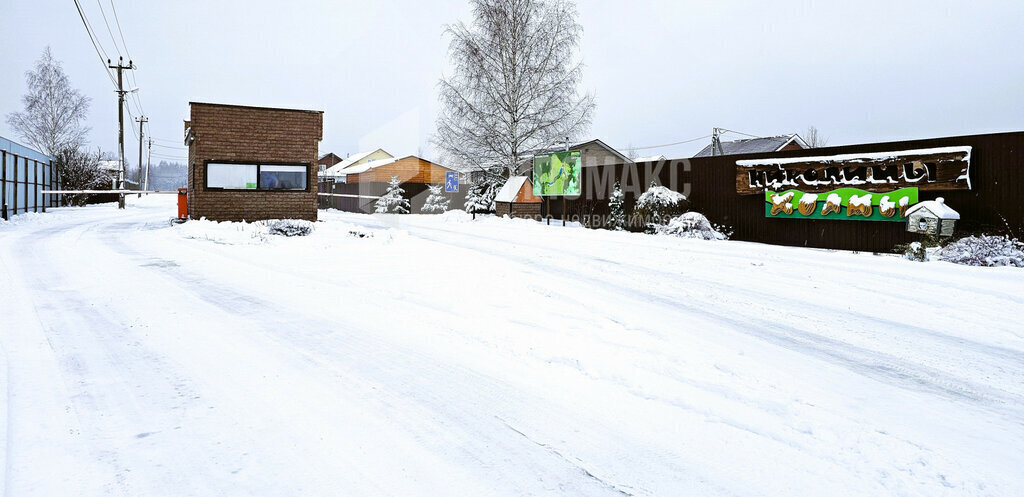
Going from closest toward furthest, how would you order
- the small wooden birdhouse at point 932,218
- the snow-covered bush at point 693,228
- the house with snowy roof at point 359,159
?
1. the small wooden birdhouse at point 932,218
2. the snow-covered bush at point 693,228
3. the house with snowy roof at point 359,159

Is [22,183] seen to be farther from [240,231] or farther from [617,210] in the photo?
[617,210]

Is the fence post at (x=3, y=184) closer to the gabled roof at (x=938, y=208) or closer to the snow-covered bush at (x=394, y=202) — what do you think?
the snow-covered bush at (x=394, y=202)

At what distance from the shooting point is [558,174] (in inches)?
773

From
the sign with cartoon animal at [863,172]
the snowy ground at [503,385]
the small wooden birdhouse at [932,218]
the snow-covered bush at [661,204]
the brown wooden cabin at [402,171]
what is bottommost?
the snowy ground at [503,385]

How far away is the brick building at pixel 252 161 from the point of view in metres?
16.1

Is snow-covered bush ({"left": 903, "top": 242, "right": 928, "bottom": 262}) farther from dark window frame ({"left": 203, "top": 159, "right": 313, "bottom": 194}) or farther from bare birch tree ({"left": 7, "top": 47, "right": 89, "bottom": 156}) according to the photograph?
bare birch tree ({"left": 7, "top": 47, "right": 89, "bottom": 156})

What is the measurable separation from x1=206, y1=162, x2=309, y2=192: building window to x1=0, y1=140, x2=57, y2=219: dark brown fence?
845cm

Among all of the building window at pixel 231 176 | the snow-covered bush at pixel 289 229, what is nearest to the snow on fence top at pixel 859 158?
the snow-covered bush at pixel 289 229

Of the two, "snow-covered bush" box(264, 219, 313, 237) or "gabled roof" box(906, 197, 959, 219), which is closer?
"gabled roof" box(906, 197, 959, 219)

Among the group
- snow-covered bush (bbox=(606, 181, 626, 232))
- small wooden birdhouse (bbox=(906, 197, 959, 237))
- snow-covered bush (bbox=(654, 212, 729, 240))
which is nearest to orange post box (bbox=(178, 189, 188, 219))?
snow-covered bush (bbox=(606, 181, 626, 232))

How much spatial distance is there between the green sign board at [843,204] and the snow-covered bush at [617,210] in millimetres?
4511

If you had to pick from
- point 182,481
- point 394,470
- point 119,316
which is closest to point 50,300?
point 119,316

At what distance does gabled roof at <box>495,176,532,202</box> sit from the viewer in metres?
22.7

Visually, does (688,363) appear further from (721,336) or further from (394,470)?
(394,470)
